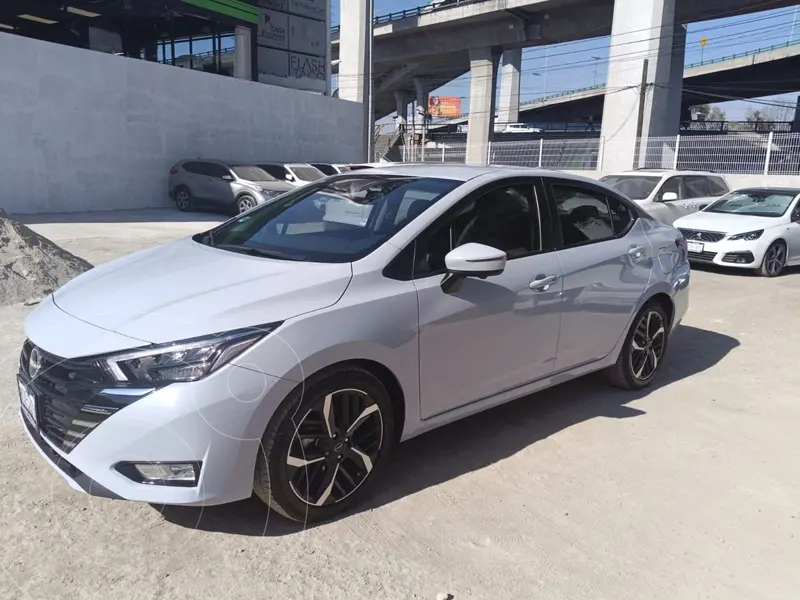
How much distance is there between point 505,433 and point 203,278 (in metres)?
2.12

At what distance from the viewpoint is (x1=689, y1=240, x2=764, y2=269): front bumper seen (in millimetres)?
10289

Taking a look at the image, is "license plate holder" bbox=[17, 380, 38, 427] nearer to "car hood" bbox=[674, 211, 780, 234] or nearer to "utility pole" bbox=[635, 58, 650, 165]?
"car hood" bbox=[674, 211, 780, 234]

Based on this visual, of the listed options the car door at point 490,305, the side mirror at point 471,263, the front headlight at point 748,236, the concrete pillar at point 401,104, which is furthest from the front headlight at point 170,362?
the concrete pillar at point 401,104

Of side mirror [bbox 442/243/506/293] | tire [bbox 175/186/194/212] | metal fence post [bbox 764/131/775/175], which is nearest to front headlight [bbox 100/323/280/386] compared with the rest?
side mirror [bbox 442/243/506/293]

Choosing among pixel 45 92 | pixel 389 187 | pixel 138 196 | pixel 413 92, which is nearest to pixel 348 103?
pixel 138 196

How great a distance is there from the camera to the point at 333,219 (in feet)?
12.4

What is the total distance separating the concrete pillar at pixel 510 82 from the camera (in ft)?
173

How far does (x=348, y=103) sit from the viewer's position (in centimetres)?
2755

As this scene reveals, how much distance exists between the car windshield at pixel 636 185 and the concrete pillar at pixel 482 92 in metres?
29.4

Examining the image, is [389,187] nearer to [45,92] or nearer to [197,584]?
[197,584]

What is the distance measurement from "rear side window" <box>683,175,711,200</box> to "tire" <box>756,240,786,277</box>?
315cm

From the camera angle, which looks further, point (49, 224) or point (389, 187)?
point (49, 224)

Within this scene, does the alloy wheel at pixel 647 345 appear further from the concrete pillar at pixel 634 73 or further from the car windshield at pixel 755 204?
the concrete pillar at pixel 634 73

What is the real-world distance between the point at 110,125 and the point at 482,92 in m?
29.0
